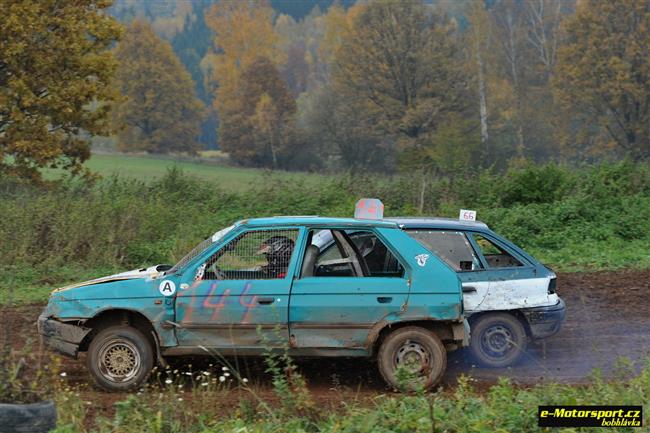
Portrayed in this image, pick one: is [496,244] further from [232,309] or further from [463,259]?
[232,309]

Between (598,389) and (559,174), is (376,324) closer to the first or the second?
(598,389)

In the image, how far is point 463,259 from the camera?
10633 millimetres

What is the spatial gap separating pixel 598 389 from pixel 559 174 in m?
16.5

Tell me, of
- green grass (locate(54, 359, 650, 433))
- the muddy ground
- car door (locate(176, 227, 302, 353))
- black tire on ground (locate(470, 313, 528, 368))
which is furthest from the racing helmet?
black tire on ground (locate(470, 313, 528, 368))

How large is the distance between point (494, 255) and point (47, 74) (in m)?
17.4

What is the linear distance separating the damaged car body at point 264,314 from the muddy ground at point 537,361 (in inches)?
16.5

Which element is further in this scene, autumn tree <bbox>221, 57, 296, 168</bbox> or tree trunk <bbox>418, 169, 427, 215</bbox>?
autumn tree <bbox>221, 57, 296, 168</bbox>

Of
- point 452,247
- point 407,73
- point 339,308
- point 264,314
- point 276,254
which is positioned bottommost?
point 264,314

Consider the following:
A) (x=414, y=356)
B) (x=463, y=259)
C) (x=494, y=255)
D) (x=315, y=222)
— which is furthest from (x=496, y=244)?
(x=315, y=222)

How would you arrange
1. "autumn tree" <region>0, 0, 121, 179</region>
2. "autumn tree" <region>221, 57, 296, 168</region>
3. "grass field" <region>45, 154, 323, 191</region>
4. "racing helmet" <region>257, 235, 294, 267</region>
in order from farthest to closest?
"autumn tree" <region>221, 57, 296, 168</region> → "grass field" <region>45, 154, 323, 191</region> → "autumn tree" <region>0, 0, 121, 179</region> → "racing helmet" <region>257, 235, 294, 267</region>

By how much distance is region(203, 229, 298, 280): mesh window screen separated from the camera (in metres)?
8.90

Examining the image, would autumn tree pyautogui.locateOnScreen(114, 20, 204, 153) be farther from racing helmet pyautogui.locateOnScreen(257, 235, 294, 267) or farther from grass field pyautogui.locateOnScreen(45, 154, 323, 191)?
racing helmet pyautogui.locateOnScreen(257, 235, 294, 267)

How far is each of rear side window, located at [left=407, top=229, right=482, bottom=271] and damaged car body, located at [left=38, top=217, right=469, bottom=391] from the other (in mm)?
1788

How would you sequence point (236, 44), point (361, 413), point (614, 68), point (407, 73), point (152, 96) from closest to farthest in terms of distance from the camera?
point (361, 413) → point (614, 68) → point (407, 73) → point (152, 96) → point (236, 44)
